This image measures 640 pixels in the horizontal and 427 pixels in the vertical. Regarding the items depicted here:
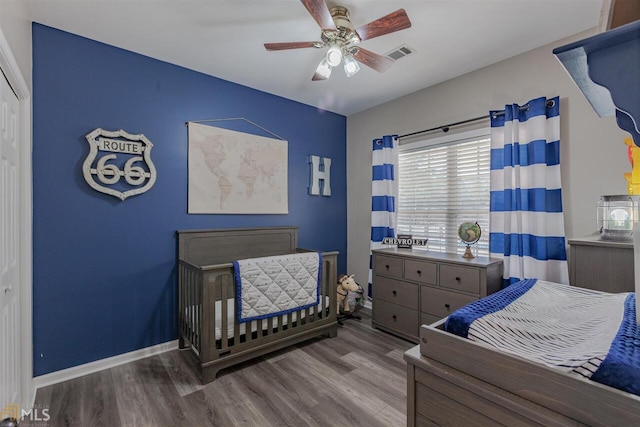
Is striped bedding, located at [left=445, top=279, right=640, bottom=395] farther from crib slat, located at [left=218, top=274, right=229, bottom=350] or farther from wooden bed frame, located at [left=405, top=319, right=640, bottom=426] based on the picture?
crib slat, located at [left=218, top=274, right=229, bottom=350]

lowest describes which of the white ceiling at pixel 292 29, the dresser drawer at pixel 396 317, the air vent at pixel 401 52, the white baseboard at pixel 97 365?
the white baseboard at pixel 97 365

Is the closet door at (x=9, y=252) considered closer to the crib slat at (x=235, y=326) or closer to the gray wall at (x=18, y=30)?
the gray wall at (x=18, y=30)

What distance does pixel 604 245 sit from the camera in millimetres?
1419

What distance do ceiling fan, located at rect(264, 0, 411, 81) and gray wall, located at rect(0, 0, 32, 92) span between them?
4.14ft

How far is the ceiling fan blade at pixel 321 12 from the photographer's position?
155 cm

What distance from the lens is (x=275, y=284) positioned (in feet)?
7.82

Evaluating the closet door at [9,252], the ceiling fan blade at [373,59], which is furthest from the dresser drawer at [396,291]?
the closet door at [9,252]

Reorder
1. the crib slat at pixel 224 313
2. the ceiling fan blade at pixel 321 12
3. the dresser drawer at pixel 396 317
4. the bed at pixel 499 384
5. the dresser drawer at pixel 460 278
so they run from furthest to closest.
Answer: the dresser drawer at pixel 396 317 < the dresser drawer at pixel 460 278 < the crib slat at pixel 224 313 < the ceiling fan blade at pixel 321 12 < the bed at pixel 499 384

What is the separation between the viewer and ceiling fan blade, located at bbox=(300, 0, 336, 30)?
1555 mm

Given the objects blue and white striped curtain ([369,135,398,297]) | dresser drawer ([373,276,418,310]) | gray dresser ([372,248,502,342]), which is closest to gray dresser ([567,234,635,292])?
gray dresser ([372,248,502,342])

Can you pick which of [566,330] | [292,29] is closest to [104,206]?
[292,29]

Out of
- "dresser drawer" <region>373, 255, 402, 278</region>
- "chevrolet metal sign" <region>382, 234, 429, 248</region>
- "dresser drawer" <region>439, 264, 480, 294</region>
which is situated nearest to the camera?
"dresser drawer" <region>439, 264, 480, 294</region>

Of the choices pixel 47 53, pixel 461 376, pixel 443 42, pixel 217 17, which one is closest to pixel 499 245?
pixel 443 42

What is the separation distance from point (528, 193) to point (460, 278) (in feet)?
2.83
